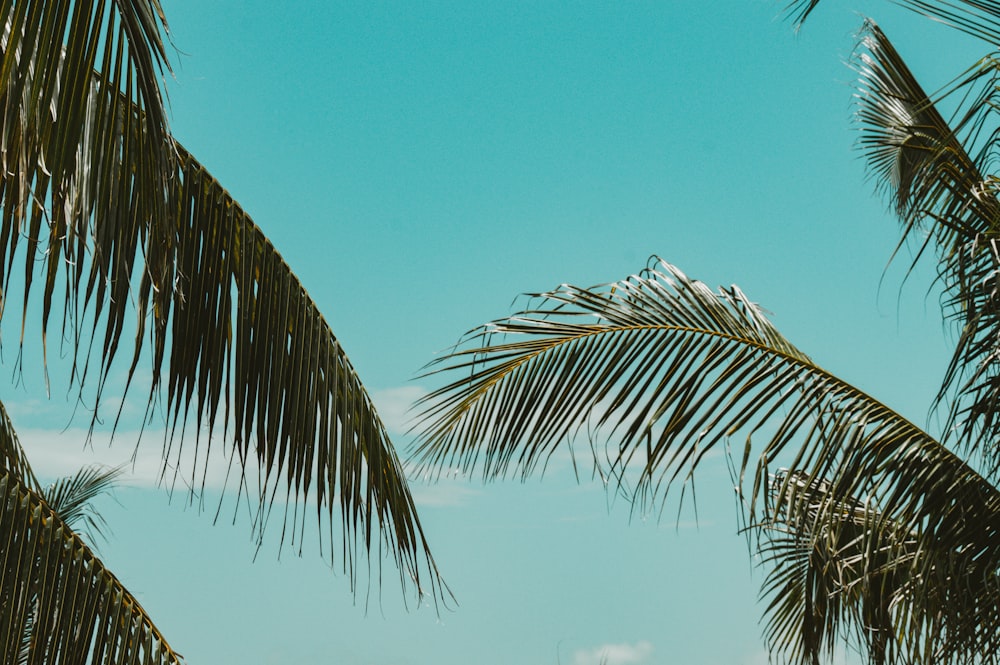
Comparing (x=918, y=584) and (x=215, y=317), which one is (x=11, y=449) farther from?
(x=918, y=584)

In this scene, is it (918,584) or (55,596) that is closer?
(55,596)

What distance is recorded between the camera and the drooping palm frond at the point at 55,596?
2309mm

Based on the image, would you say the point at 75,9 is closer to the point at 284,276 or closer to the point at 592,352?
the point at 284,276

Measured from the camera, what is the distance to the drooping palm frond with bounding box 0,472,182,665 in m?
2.31

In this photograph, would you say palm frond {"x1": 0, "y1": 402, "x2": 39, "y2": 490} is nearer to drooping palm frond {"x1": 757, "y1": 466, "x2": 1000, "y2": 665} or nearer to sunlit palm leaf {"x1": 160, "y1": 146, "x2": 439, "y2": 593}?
sunlit palm leaf {"x1": 160, "y1": 146, "x2": 439, "y2": 593}

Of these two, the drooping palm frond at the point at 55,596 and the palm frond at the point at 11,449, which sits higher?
the palm frond at the point at 11,449

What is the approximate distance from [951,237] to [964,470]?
0.82 meters

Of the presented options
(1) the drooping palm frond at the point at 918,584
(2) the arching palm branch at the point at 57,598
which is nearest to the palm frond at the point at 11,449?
(2) the arching palm branch at the point at 57,598

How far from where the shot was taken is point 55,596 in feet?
7.79

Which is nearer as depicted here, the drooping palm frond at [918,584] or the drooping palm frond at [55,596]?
the drooping palm frond at [55,596]

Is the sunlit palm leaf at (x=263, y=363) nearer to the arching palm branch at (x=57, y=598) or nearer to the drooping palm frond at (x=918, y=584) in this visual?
the arching palm branch at (x=57, y=598)

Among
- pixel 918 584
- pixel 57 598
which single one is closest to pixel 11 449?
pixel 57 598

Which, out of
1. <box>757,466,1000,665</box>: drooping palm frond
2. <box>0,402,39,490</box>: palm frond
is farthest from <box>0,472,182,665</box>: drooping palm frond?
<box>757,466,1000,665</box>: drooping palm frond

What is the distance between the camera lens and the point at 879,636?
3.75 metres
